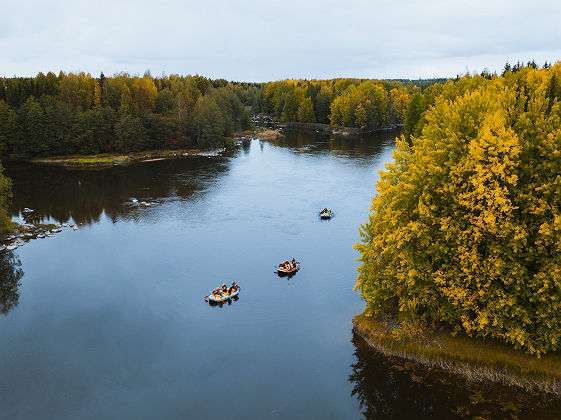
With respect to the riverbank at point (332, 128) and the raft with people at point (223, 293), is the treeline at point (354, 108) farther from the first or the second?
the raft with people at point (223, 293)

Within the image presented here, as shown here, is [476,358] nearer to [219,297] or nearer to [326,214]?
[219,297]

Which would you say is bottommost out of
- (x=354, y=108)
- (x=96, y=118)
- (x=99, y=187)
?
(x=99, y=187)

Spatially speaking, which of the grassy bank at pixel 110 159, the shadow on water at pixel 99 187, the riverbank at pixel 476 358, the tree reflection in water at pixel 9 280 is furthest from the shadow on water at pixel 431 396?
the grassy bank at pixel 110 159

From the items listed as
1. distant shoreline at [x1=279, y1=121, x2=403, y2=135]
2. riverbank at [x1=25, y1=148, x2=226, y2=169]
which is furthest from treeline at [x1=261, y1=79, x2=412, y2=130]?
riverbank at [x1=25, y1=148, x2=226, y2=169]

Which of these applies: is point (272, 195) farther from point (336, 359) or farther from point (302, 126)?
point (302, 126)

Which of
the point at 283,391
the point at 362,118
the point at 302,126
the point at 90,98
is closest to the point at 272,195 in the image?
the point at 283,391

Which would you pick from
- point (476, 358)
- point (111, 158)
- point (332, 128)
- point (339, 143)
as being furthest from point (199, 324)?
point (332, 128)
